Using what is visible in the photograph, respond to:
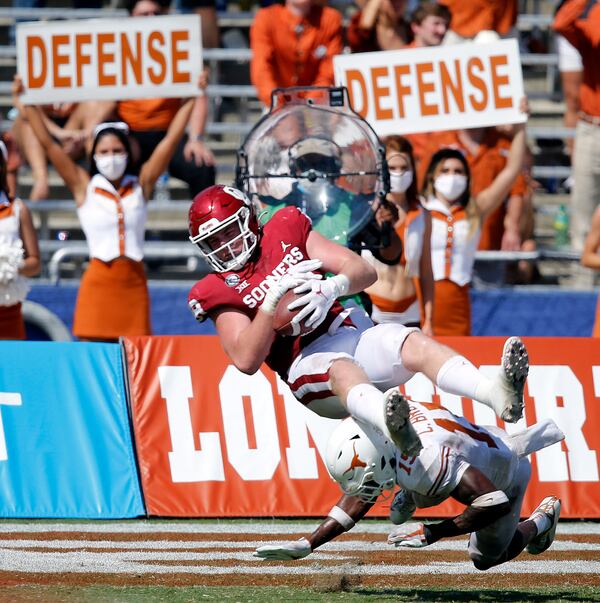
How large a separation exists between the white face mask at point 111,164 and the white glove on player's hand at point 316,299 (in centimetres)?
422

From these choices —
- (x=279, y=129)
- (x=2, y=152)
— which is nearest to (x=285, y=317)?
(x=279, y=129)

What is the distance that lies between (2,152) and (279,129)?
2244 millimetres

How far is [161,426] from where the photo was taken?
8.08m

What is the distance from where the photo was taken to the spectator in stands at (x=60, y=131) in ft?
36.9

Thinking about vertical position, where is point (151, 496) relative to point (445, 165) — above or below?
below

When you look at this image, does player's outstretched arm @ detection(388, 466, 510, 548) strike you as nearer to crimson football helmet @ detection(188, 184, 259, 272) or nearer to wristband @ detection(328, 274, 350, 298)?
wristband @ detection(328, 274, 350, 298)

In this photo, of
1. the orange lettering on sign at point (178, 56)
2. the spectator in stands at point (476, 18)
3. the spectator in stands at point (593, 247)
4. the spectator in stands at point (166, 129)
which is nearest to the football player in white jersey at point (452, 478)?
the spectator in stands at point (593, 247)

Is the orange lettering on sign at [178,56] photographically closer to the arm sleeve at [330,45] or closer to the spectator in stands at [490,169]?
the arm sleeve at [330,45]

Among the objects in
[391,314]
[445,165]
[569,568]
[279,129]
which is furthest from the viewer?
[445,165]

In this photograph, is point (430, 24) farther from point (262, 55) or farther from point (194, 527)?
point (194, 527)

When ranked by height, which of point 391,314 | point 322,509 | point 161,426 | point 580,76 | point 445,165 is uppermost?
point 580,76

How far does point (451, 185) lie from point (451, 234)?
36cm

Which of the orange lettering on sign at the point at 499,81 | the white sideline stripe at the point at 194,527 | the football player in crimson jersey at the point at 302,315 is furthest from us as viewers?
the orange lettering on sign at the point at 499,81

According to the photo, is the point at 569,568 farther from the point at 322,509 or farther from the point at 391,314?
the point at 391,314
